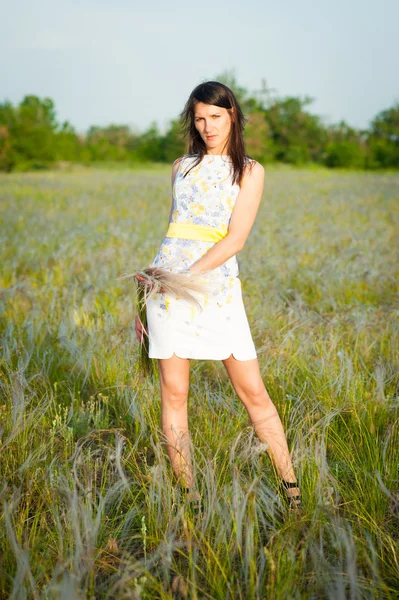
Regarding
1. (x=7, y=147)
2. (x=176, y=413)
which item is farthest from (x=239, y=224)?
(x=7, y=147)

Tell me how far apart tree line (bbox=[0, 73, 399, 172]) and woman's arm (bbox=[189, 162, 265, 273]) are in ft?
175

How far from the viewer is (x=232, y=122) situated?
2.46 metres

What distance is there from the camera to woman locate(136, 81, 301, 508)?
2.30 meters

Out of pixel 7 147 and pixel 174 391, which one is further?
pixel 7 147

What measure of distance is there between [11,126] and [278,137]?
33107mm

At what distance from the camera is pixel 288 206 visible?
15469 millimetres

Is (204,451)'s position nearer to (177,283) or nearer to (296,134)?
(177,283)

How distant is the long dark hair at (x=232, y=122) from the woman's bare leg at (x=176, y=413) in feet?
2.60

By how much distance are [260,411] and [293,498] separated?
367 millimetres

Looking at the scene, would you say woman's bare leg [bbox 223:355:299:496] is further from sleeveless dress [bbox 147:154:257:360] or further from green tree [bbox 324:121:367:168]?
green tree [bbox 324:121:367:168]

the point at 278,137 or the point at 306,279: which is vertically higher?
the point at 278,137

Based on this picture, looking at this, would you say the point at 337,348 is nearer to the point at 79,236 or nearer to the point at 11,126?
the point at 79,236

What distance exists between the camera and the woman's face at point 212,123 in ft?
7.82

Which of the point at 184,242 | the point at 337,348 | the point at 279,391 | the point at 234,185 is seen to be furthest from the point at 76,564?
the point at 337,348
